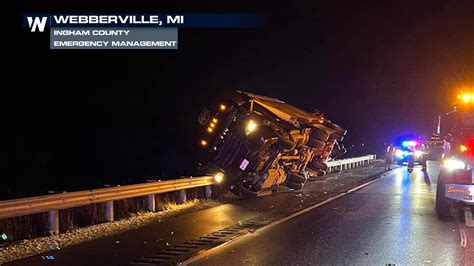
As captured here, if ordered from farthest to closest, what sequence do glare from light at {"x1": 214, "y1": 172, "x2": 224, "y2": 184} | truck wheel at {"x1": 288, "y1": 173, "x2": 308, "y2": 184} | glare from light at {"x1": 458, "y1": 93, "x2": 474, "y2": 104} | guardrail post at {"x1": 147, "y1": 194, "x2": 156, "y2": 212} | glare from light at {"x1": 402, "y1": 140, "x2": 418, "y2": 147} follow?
glare from light at {"x1": 402, "y1": 140, "x2": 418, "y2": 147} → truck wheel at {"x1": 288, "y1": 173, "x2": 308, "y2": 184} → glare from light at {"x1": 214, "y1": 172, "x2": 224, "y2": 184} → guardrail post at {"x1": 147, "y1": 194, "x2": 156, "y2": 212} → glare from light at {"x1": 458, "y1": 93, "x2": 474, "y2": 104}

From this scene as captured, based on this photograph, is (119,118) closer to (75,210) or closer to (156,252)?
(75,210)

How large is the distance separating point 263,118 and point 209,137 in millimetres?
1718

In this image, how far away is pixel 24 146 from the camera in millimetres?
24422

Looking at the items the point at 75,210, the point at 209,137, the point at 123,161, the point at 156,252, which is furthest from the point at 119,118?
the point at 156,252

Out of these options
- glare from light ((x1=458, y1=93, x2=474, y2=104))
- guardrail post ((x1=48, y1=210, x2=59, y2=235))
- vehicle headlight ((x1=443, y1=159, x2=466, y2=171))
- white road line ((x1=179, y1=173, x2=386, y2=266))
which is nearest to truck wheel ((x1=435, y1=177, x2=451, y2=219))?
vehicle headlight ((x1=443, y1=159, x2=466, y2=171))

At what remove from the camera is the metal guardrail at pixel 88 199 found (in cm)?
880

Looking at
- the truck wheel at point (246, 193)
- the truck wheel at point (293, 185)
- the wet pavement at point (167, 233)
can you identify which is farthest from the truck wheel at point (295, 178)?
the truck wheel at point (246, 193)

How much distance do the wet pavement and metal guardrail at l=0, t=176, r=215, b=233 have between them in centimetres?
108

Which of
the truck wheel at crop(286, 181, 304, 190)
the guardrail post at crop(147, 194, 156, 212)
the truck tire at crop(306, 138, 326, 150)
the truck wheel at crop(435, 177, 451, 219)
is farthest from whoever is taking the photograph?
the truck tire at crop(306, 138, 326, 150)

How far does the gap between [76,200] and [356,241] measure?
17.1 ft

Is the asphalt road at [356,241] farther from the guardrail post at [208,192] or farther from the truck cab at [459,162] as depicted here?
the guardrail post at [208,192]

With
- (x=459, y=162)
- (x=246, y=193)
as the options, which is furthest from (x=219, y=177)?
(x=459, y=162)

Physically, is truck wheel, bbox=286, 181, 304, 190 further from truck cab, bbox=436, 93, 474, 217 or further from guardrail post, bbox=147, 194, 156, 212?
guardrail post, bbox=147, 194, 156, 212

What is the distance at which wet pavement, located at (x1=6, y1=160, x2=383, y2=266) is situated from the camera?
763 centimetres
